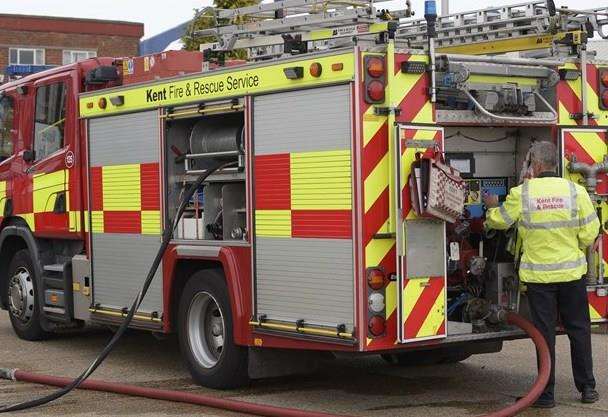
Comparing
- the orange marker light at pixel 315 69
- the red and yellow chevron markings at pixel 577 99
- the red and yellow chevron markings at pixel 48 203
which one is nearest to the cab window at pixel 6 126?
the red and yellow chevron markings at pixel 48 203

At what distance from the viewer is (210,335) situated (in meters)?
8.70

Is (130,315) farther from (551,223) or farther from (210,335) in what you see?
(551,223)

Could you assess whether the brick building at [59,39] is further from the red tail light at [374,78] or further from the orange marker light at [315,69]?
the red tail light at [374,78]

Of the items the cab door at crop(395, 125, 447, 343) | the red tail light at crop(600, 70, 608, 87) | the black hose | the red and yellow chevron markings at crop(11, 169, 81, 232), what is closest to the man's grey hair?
the cab door at crop(395, 125, 447, 343)

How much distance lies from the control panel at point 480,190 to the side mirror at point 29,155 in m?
4.64

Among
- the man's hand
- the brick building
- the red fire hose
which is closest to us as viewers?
the red fire hose

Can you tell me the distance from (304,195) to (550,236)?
5.42 feet

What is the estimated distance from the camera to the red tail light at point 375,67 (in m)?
7.09

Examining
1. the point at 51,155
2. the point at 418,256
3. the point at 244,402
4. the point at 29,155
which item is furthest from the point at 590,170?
the point at 29,155

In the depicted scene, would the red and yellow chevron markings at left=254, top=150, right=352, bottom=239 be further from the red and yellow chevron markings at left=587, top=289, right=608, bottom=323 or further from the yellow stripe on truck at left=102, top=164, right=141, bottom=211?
the red and yellow chevron markings at left=587, top=289, right=608, bottom=323

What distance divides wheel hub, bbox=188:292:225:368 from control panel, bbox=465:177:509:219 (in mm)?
2052

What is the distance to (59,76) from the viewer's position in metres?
10.6

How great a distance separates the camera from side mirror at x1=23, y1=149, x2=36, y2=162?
10852 mm

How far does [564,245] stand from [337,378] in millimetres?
2305
